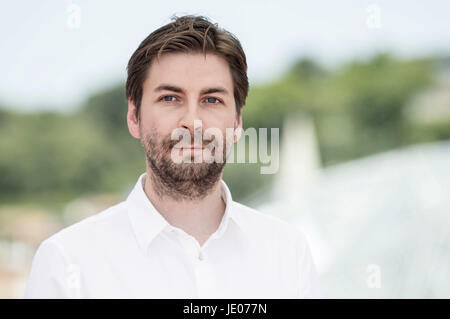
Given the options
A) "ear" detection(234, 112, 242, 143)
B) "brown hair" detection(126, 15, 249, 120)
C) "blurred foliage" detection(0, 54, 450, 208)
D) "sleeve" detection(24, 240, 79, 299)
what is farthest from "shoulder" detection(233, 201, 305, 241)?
"blurred foliage" detection(0, 54, 450, 208)

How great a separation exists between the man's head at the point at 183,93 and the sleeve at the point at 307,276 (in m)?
0.38

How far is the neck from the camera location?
1.68 meters

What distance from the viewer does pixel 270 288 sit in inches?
66.5

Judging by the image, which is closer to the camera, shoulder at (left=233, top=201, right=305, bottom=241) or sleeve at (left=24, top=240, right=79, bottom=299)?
sleeve at (left=24, top=240, right=79, bottom=299)

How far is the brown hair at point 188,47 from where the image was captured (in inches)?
65.5

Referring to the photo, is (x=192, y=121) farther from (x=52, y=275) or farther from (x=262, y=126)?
(x=262, y=126)

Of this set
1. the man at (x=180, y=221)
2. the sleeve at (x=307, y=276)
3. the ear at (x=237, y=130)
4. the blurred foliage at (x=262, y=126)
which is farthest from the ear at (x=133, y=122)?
the blurred foliage at (x=262, y=126)

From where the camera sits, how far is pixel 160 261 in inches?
63.6

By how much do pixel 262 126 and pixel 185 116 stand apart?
1956 cm

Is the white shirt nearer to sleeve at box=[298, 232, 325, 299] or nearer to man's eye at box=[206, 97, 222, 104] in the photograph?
sleeve at box=[298, 232, 325, 299]

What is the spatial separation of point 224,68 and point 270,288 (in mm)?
709

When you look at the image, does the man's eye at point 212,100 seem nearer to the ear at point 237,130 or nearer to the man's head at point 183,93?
the man's head at point 183,93

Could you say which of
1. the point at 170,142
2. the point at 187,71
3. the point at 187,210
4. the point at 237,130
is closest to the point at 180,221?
the point at 187,210
